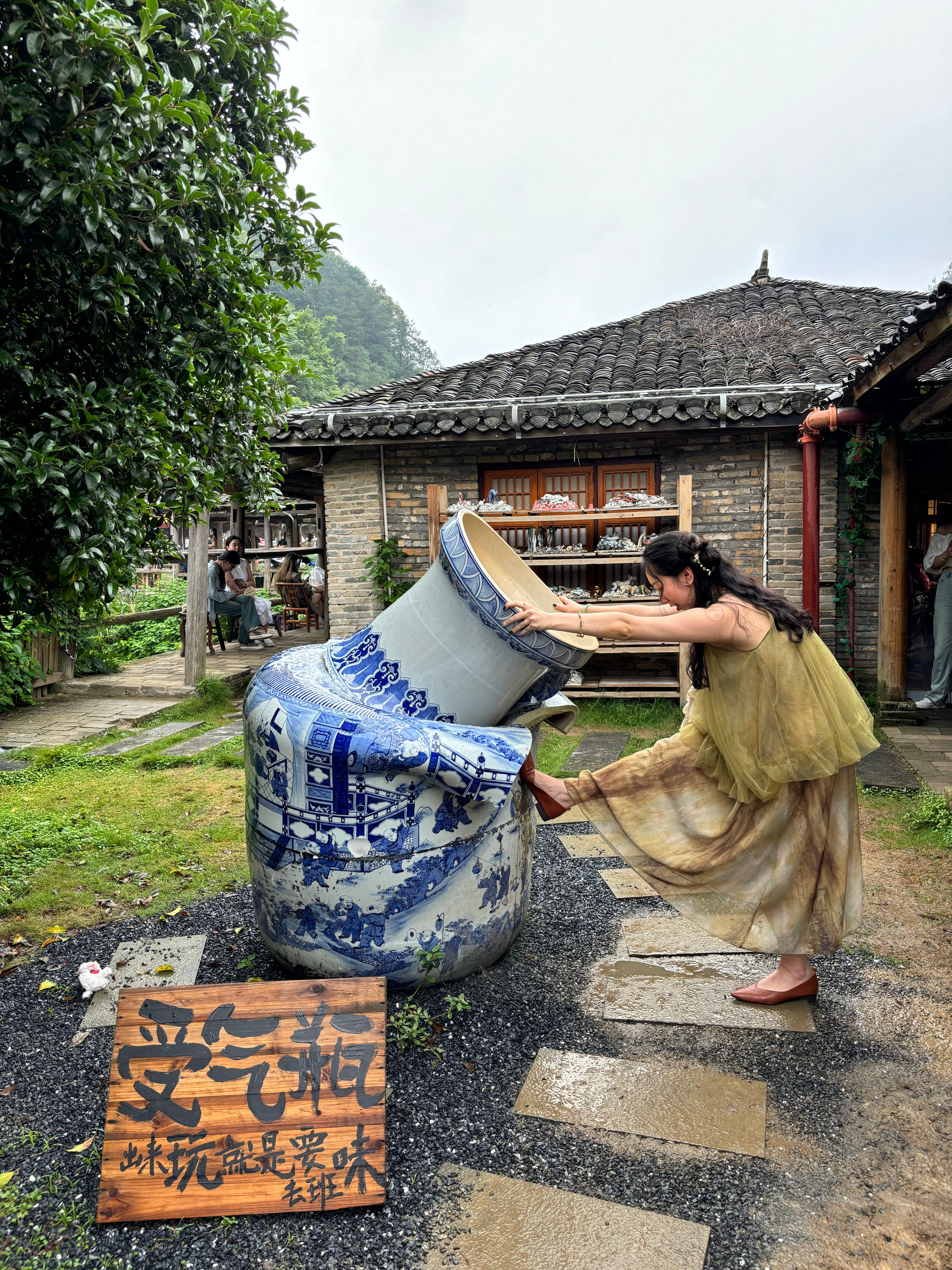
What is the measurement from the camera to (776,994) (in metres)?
2.83

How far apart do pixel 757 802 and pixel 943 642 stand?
232 inches

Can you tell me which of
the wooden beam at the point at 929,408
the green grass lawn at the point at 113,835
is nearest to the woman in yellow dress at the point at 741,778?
the green grass lawn at the point at 113,835

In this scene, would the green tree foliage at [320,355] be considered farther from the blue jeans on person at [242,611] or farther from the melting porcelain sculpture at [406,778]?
the melting porcelain sculpture at [406,778]

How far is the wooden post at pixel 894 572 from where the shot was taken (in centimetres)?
717

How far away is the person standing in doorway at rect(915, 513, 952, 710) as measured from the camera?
24.6ft

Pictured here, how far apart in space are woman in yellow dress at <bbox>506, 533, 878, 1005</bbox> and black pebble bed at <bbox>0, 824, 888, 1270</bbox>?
38cm

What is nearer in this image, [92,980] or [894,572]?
[92,980]

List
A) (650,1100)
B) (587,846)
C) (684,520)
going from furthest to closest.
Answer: (684,520) < (587,846) < (650,1100)

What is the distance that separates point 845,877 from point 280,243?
133 inches

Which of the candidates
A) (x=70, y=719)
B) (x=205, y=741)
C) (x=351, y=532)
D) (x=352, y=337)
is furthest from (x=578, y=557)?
(x=352, y=337)

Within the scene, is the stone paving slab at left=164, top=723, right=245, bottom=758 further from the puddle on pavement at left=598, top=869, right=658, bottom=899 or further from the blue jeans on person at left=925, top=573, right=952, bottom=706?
the blue jeans on person at left=925, top=573, right=952, bottom=706

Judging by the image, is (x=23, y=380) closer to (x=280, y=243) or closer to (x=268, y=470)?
(x=280, y=243)

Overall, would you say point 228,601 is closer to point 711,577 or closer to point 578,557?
point 578,557

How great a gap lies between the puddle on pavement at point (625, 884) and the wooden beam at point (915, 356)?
348cm
